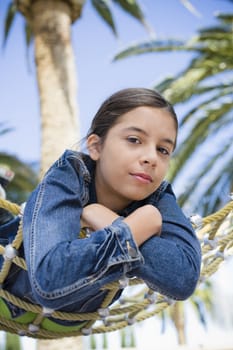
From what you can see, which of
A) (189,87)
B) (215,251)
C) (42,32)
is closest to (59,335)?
(215,251)

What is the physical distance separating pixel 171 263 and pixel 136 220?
0.44 feet

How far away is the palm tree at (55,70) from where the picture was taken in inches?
220

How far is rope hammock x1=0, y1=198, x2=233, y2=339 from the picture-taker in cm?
181

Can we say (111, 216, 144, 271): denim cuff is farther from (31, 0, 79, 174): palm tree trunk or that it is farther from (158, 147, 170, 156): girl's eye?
(31, 0, 79, 174): palm tree trunk

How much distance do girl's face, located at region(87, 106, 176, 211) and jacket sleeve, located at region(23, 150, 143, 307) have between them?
196 millimetres

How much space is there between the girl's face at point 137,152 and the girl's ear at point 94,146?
4 cm

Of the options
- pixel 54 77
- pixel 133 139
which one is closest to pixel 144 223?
pixel 133 139

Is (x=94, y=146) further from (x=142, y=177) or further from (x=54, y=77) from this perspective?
(x=54, y=77)

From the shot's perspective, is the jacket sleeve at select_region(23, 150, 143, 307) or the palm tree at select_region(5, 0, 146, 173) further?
the palm tree at select_region(5, 0, 146, 173)

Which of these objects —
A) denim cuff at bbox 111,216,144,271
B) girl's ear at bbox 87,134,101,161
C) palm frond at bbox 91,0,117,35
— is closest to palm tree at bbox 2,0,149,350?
palm frond at bbox 91,0,117,35

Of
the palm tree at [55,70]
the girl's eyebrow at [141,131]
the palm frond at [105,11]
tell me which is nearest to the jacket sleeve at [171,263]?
the girl's eyebrow at [141,131]

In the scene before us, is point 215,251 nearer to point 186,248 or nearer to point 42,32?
point 186,248

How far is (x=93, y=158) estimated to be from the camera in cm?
167

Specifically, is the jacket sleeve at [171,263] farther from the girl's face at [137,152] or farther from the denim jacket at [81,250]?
the girl's face at [137,152]
